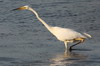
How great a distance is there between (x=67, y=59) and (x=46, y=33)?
114 inches

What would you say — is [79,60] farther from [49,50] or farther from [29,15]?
[29,15]

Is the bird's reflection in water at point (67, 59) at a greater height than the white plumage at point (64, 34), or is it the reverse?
the white plumage at point (64, 34)

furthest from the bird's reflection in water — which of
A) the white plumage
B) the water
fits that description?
the white plumage

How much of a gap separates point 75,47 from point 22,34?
1.92m

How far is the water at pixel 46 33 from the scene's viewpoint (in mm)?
11070

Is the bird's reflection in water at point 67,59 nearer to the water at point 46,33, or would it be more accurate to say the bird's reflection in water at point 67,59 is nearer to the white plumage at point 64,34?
the water at point 46,33

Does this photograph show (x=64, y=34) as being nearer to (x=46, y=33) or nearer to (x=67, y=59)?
(x=67, y=59)

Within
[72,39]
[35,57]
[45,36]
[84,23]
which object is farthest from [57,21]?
[35,57]

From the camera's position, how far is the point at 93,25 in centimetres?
1516

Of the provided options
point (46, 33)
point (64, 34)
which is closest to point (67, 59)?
point (64, 34)

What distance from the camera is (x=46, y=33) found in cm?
→ 1395

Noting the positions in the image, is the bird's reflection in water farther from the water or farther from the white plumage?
the white plumage

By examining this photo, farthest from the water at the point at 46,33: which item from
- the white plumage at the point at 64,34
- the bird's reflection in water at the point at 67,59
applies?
the white plumage at the point at 64,34

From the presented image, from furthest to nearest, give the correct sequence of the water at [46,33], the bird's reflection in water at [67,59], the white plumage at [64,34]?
the white plumage at [64,34] → the water at [46,33] → the bird's reflection in water at [67,59]
